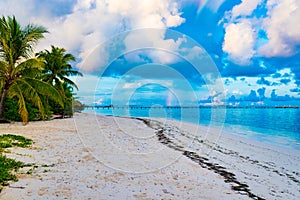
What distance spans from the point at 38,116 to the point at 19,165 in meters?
15.9

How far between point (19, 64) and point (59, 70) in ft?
37.5

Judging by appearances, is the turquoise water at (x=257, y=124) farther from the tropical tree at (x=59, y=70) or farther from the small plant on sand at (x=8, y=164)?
the small plant on sand at (x=8, y=164)

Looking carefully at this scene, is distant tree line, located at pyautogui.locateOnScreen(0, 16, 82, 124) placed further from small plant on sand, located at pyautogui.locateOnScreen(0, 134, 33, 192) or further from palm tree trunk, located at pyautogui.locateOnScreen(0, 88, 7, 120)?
small plant on sand, located at pyautogui.locateOnScreen(0, 134, 33, 192)

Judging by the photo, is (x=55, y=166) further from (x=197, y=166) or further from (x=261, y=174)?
(x=261, y=174)

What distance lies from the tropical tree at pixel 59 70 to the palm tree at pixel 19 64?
905 cm

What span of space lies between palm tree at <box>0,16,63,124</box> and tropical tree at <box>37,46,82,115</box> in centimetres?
905

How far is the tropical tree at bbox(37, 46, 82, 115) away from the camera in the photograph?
27484 millimetres

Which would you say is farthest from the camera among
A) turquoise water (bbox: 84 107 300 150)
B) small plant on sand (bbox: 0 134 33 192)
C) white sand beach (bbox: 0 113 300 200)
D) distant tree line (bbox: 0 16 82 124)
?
turquoise water (bbox: 84 107 300 150)

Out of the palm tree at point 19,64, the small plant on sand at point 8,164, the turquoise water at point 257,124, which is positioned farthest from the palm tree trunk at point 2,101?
the turquoise water at point 257,124

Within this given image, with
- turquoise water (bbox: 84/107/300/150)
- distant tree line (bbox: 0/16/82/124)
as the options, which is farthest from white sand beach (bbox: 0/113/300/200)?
turquoise water (bbox: 84/107/300/150)

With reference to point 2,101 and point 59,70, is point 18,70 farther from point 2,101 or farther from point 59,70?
point 59,70

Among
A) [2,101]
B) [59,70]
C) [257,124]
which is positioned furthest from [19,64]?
[257,124]

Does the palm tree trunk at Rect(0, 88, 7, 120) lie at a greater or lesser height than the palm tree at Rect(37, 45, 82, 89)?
lesser

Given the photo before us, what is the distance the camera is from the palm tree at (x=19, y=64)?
16453 millimetres
